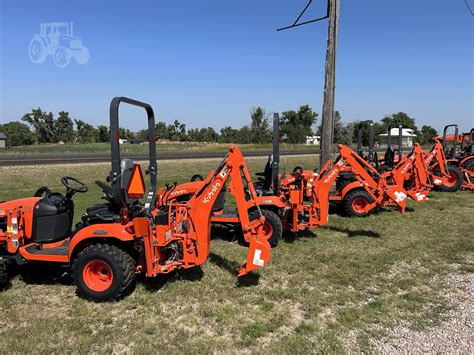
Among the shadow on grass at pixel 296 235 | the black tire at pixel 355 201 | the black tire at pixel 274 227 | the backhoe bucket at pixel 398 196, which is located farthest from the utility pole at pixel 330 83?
the black tire at pixel 274 227

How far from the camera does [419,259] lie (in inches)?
248

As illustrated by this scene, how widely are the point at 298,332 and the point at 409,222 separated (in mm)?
5837

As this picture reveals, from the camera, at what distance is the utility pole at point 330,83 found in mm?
10484

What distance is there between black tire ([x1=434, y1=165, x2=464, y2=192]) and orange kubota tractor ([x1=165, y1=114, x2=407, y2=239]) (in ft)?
21.2

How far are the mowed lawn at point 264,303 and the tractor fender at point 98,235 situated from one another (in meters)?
0.68

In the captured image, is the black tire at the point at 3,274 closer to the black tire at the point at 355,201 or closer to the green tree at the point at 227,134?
the black tire at the point at 355,201

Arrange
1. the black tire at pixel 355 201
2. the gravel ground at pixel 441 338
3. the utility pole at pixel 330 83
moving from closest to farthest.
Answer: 1. the gravel ground at pixel 441 338
2. the black tire at pixel 355 201
3. the utility pole at pixel 330 83

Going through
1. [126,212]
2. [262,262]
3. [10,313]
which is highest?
[126,212]

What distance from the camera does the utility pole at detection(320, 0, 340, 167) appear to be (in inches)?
413

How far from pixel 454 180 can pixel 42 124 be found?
101 m

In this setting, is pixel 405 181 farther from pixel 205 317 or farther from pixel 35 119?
pixel 35 119

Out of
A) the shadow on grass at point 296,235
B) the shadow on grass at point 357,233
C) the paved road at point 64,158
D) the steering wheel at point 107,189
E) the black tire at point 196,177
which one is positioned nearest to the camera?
the steering wheel at point 107,189

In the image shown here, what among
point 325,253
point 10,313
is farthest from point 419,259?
point 10,313

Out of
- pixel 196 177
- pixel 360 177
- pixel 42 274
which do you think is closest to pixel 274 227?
pixel 360 177
